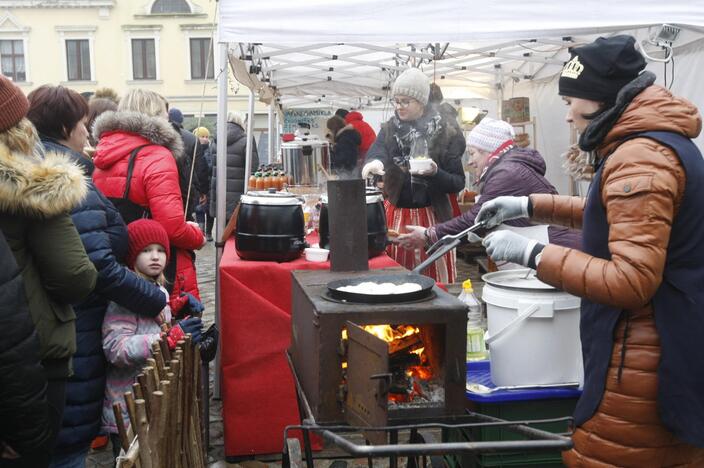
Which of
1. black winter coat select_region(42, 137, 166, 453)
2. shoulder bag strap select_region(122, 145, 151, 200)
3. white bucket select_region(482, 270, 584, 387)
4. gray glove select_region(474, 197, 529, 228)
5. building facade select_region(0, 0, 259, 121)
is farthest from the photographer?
building facade select_region(0, 0, 259, 121)

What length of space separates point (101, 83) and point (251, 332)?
36.0m

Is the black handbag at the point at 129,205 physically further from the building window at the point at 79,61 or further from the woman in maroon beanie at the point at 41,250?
the building window at the point at 79,61

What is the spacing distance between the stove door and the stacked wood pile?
0.60 metres

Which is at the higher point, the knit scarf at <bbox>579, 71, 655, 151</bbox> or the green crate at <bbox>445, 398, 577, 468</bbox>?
the knit scarf at <bbox>579, 71, 655, 151</bbox>

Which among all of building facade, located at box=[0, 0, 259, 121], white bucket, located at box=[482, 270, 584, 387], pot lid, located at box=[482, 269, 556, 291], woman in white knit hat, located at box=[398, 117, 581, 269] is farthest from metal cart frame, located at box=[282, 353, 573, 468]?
building facade, located at box=[0, 0, 259, 121]

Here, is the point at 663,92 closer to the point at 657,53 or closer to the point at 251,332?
the point at 251,332

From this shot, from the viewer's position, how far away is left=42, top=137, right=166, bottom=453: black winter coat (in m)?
2.94

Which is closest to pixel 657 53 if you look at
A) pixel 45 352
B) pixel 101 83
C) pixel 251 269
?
pixel 251 269

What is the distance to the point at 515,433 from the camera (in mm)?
2740

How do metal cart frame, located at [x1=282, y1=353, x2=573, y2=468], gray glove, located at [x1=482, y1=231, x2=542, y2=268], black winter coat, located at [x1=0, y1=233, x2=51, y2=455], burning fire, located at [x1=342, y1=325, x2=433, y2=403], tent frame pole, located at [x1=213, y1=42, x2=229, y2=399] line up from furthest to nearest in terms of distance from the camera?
1. tent frame pole, located at [x1=213, y1=42, x2=229, y2=399]
2. burning fire, located at [x1=342, y1=325, x2=433, y2=403]
3. gray glove, located at [x1=482, y1=231, x2=542, y2=268]
4. black winter coat, located at [x1=0, y1=233, x2=51, y2=455]
5. metal cart frame, located at [x1=282, y1=353, x2=573, y2=468]

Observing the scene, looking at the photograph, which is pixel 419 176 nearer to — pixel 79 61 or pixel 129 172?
pixel 129 172

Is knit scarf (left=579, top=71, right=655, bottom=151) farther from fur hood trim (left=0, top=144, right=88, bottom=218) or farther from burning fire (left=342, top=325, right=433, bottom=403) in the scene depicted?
fur hood trim (left=0, top=144, right=88, bottom=218)

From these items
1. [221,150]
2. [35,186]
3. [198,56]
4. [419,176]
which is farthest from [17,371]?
[198,56]

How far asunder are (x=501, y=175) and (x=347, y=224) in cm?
137
